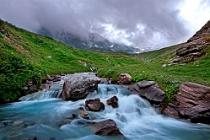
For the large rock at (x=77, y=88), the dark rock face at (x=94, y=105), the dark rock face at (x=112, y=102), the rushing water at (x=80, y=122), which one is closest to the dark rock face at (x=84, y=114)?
the rushing water at (x=80, y=122)

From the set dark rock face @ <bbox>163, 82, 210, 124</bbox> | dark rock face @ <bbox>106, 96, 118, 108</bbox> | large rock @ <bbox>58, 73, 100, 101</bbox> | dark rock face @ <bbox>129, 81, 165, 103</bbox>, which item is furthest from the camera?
large rock @ <bbox>58, 73, 100, 101</bbox>

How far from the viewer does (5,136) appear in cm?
2275

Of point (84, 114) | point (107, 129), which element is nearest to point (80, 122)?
point (84, 114)

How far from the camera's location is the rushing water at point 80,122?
2391 centimetres

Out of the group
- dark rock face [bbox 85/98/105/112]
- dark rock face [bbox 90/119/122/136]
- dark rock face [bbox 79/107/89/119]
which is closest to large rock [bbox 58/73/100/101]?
dark rock face [bbox 85/98/105/112]

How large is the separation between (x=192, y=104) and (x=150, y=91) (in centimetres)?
485

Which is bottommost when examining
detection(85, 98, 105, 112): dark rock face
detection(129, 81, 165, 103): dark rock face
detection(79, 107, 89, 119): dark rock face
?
detection(79, 107, 89, 119): dark rock face

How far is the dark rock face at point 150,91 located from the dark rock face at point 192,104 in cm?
143

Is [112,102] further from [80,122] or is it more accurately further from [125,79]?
[125,79]

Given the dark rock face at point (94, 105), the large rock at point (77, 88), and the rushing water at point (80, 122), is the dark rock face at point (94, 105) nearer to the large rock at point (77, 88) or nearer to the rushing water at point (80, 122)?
the rushing water at point (80, 122)

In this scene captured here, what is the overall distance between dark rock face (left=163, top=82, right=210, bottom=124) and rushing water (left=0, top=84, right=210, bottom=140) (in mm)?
926

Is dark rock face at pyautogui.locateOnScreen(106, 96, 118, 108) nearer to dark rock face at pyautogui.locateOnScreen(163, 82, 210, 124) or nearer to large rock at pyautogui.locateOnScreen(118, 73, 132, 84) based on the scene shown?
dark rock face at pyautogui.locateOnScreen(163, 82, 210, 124)

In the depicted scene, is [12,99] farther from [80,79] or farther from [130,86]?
[130,86]

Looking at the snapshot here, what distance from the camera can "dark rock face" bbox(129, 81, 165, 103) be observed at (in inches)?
1272
